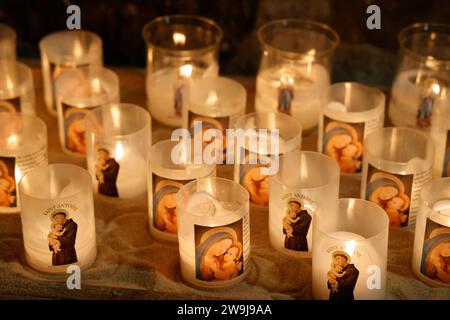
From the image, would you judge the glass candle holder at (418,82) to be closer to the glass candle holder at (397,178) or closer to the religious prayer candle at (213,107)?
the glass candle holder at (397,178)

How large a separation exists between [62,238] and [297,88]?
2.35ft

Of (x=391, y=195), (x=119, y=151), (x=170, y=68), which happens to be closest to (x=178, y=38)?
(x=170, y=68)

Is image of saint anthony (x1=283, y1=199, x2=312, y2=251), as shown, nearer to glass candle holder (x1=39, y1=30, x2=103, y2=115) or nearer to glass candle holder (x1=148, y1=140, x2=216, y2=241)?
glass candle holder (x1=148, y1=140, x2=216, y2=241)

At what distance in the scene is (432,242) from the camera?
1.80 meters

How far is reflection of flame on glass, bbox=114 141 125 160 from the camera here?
80.8 inches

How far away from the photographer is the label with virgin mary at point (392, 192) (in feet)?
6.43

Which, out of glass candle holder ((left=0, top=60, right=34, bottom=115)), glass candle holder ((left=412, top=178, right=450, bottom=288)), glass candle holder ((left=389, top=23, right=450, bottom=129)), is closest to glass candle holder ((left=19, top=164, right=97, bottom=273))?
glass candle holder ((left=0, top=60, right=34, bottom=115))

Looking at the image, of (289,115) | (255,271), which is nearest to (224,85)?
(289,115)

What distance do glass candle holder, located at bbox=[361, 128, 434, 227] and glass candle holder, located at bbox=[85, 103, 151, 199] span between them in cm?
45

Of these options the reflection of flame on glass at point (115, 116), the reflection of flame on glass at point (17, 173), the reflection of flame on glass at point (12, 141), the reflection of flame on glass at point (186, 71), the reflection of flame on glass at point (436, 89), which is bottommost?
the reflection of flame on glass at point (17, 173)

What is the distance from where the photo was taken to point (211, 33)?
247 centimetres

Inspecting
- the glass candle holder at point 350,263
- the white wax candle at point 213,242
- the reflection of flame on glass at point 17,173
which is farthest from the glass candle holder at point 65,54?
the glass candle holder at point 350,263

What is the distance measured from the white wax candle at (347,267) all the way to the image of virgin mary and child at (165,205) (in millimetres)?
320

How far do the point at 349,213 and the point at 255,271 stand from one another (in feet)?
0.66
